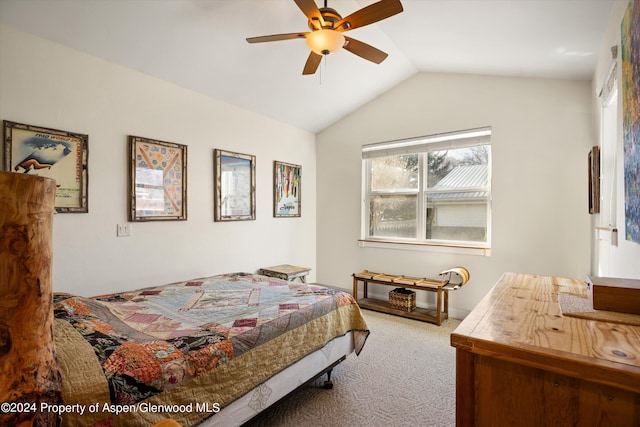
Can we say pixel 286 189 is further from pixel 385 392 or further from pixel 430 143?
pixel 385 392

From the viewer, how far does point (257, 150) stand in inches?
156

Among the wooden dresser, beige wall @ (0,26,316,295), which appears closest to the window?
beige wall @ (0,26,316,295)

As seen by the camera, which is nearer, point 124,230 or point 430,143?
point 124,230

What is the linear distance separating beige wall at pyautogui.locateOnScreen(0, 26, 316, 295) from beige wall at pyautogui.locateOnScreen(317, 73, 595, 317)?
6.06ft

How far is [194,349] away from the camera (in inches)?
58.2

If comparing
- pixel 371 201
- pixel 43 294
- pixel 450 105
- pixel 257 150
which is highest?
pixel 450 105

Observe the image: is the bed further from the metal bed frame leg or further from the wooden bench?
the wooden bench

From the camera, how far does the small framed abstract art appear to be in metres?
4.24

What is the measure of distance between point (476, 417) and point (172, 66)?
328cm

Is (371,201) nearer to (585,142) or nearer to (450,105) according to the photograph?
(450,105)

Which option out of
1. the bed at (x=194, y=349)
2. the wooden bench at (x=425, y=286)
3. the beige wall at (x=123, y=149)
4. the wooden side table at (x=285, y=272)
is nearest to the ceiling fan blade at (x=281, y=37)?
the beige wall at (x=123, y=149)

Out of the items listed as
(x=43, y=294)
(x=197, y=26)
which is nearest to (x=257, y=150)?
(x=197, y=26)

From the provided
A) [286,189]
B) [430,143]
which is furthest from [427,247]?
[286,189]

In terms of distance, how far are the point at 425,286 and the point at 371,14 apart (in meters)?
2.77
